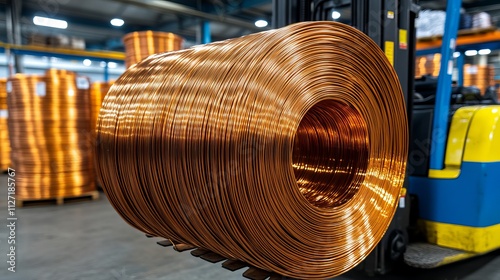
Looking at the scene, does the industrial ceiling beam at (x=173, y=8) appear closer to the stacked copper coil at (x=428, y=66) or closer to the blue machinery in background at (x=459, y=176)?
the stacked copper coil at (x=428, y=66)

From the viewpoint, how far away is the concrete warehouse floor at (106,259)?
9.82 ft

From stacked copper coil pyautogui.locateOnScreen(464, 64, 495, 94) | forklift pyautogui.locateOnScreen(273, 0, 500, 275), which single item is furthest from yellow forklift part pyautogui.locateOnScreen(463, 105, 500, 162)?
stacked copper coil pyautogui.locateOnScreen(464, 64, 495, 94)

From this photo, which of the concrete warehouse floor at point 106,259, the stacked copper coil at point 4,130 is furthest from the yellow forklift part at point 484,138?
the stacked copper coil at point 4,130

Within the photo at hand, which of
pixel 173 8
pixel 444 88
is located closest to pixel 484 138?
pixel 444 88

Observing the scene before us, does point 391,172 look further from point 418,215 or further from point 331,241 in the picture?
point 418,215

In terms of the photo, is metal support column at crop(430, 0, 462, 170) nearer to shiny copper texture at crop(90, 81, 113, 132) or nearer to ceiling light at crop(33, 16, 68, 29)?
shiny copper texture at crop(90, 81, 113, 132)

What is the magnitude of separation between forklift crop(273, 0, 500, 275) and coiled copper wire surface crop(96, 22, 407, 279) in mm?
515

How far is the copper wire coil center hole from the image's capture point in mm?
1979

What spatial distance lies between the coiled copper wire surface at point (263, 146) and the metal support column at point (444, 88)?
68 cm

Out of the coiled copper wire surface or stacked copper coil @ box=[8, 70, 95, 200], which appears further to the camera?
stacked copper coil @ box=[8, 70, 95, 200]

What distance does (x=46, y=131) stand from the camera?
5711 mm

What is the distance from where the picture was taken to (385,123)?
196 cm

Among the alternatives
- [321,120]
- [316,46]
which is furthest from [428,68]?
[316,46]

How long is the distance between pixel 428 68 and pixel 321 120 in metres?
5.93
